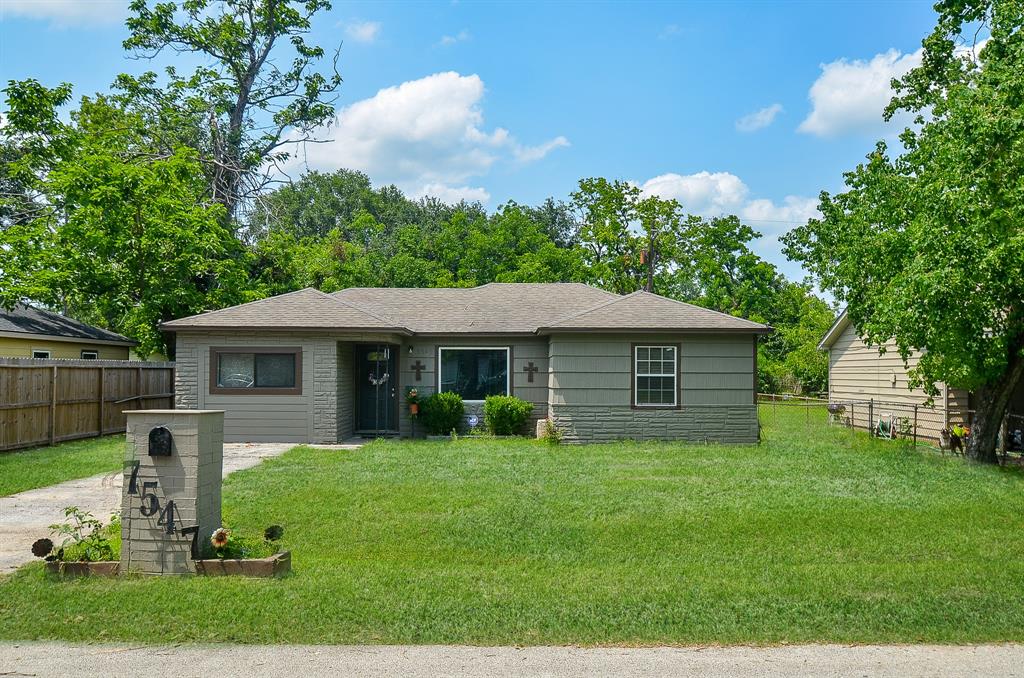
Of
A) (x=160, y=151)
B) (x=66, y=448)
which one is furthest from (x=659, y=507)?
(x=160, y=151)

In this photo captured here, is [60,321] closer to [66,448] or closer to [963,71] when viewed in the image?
[66,448]

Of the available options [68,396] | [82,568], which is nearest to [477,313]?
[68,396]

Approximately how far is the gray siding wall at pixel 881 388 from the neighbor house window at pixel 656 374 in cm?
377

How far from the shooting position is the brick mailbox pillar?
5906 mm

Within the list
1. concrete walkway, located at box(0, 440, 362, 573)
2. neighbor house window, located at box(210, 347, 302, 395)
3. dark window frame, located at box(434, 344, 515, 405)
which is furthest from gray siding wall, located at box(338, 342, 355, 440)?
concrete walkway, located at box(0, 440, 362, 573)

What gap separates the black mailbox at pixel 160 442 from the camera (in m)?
5.92

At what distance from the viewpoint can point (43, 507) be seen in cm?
873

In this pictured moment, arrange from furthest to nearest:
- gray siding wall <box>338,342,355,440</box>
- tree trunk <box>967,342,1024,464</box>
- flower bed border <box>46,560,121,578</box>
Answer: gray siding wall <box>338,342,355,440</box> → tree trunk <box>967,342,1024,464</box> → flower bed border <box>46,560,121,578</box>

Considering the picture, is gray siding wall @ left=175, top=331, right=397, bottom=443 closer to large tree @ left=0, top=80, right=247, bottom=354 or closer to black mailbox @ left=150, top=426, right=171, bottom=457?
large tree @ left=0, top=80, right=247, bottom=354

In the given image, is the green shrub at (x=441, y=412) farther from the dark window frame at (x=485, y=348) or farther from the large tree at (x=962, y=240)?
the large tree at (x=962, y=240)

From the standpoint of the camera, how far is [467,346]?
1738cm

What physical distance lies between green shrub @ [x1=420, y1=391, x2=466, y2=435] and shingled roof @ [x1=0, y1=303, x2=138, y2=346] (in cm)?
1020

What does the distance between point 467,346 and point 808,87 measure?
37.1 feet

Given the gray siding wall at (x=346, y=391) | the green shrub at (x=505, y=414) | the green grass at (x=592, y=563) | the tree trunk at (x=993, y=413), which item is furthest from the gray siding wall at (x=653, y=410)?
the gray siding wall at (x=346, y=391)
